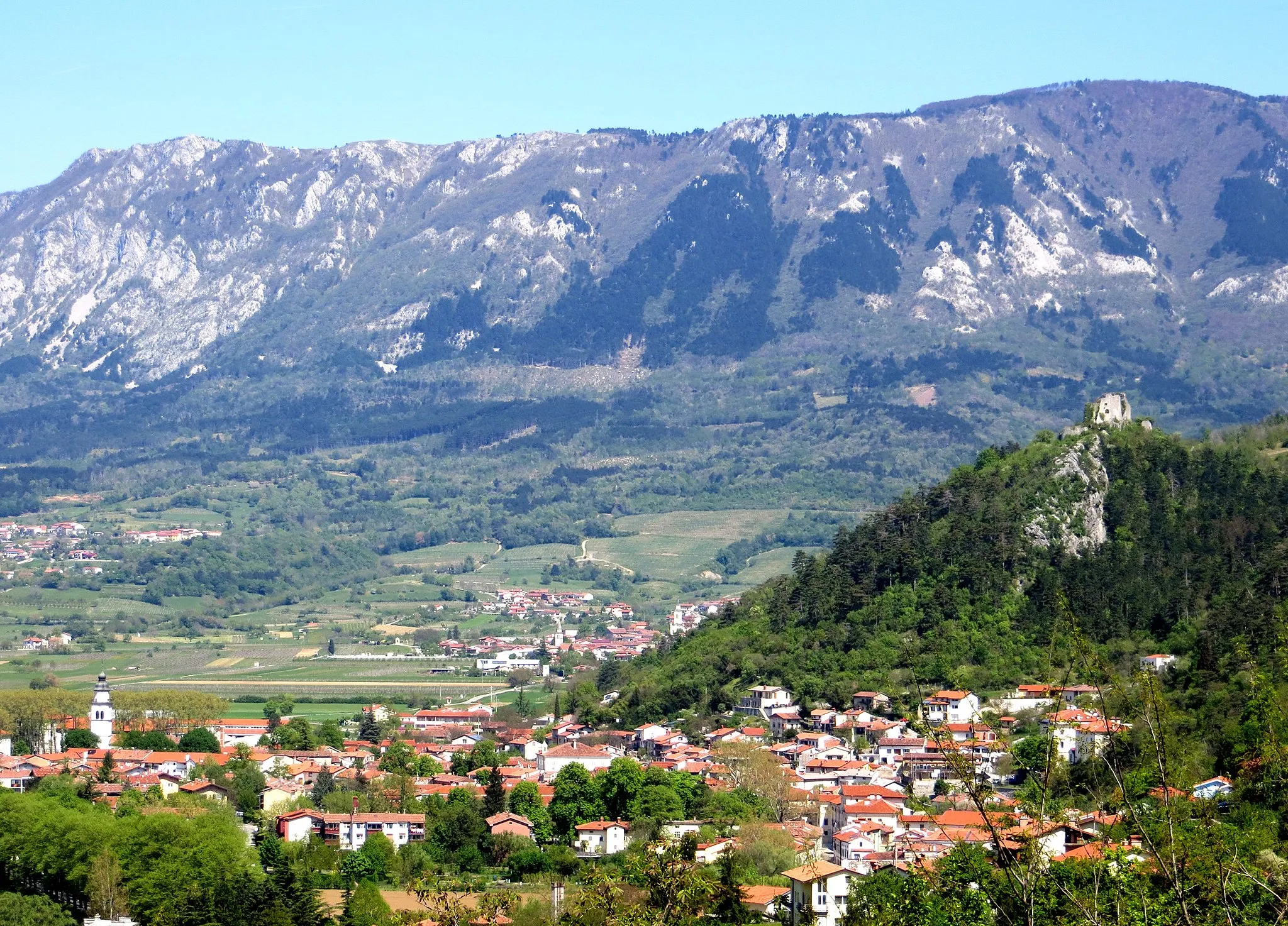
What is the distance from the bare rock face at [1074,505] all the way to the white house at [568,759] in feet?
71.2

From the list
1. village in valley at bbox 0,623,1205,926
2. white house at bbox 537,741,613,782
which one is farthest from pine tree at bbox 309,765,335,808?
white house at bbox 537,741,613,782

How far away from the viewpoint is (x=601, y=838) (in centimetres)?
5678

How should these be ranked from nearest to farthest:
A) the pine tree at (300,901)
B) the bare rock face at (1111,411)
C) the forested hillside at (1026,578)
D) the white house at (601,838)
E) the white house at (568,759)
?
the pine tree at (300,901) < the white house at (601,838) < the white house at (568,759) < the forested hillside at (1026,578) < the bare rock face at (1111,411)

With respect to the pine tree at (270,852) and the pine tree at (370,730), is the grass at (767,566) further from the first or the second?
the pine tree at (270,852)

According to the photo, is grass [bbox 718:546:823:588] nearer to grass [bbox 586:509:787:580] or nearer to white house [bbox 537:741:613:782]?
grass [bbox 586:509:787:580]

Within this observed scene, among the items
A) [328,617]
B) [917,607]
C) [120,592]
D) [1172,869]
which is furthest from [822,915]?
[120,592]

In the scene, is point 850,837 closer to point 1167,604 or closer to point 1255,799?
point 1255,799

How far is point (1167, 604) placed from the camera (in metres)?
73.0

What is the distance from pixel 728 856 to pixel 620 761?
18.0 m

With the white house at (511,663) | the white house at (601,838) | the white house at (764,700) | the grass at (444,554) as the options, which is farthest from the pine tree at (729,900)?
the grass at (444,554)

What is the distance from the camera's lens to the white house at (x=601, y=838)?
5606 cm

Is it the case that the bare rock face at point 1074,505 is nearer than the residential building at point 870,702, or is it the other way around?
the residential building at point 870,702

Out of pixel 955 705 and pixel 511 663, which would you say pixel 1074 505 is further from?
pixel 511 663

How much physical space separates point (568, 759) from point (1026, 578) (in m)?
21.0
